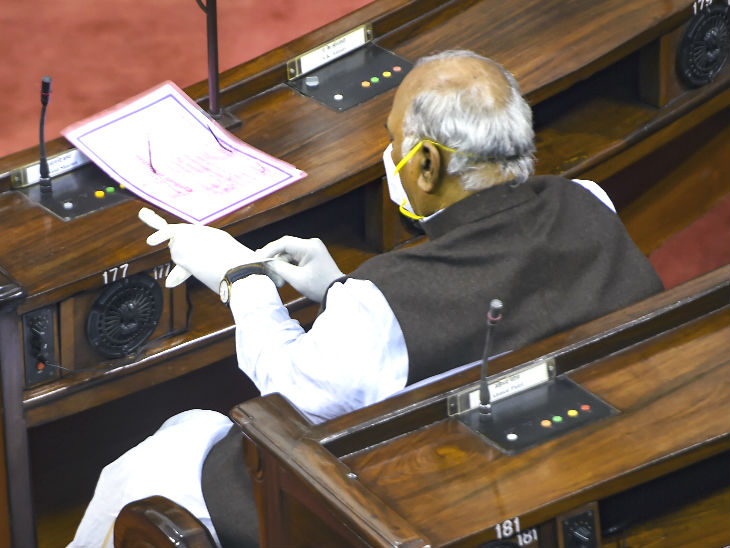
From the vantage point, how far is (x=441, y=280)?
1.87 meters

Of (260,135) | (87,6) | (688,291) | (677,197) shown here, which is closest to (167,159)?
(260,135)

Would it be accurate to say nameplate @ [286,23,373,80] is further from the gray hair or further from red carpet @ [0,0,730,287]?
red carpet @ [0,0,730,287]

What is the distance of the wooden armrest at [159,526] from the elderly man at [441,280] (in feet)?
0.41

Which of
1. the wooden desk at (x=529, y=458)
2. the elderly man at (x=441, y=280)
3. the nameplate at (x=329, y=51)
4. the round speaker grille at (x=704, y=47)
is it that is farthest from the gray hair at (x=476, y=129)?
the round speaker grille at (x=704, y=47)

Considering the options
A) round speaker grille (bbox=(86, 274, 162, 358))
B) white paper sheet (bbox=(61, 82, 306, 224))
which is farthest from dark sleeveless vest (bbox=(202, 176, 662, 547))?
white paper sheet (bbox=(61, 82, 306, 224))

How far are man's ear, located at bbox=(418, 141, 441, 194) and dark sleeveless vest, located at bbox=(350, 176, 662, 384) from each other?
0.04 m

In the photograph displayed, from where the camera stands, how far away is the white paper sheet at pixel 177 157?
2.44 metres

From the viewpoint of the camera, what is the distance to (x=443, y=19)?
300 cm

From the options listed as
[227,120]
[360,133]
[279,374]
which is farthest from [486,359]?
[227,120]

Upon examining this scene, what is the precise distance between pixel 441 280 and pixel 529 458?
319 millimetres

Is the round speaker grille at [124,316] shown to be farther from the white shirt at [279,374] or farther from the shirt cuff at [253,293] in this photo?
the shirt cuff at [253,293]

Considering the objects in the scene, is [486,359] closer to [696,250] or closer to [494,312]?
[494,312]

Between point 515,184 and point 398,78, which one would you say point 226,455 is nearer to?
point 515,184

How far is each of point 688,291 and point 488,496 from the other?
0.50 m
